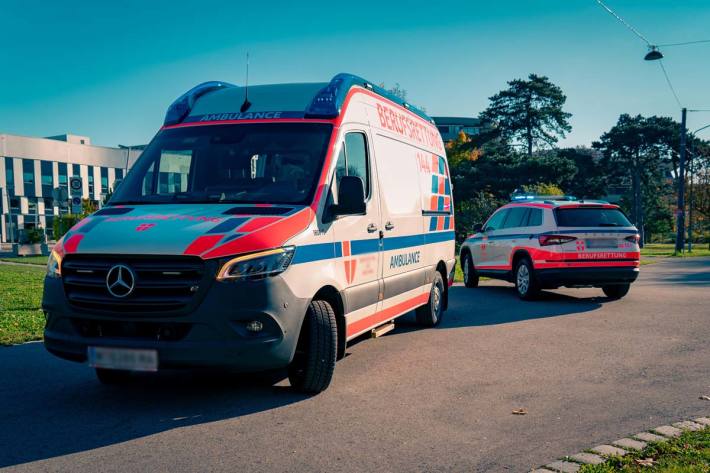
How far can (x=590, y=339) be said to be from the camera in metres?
8.50

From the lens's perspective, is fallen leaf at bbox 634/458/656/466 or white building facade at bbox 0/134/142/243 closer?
fallen leaf at bbox 634/458/656/466

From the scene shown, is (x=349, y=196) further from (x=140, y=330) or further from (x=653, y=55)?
(x=653, y=55)

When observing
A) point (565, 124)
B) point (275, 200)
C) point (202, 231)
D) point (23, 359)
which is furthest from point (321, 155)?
point (565, 124)

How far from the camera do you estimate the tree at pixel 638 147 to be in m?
63.8

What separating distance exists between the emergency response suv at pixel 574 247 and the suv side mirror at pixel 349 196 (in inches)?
269

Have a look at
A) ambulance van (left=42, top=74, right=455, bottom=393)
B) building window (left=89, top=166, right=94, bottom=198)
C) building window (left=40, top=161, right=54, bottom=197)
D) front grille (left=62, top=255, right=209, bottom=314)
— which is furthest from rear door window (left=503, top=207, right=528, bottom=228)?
building window (left=89, top=166, right=94, bottom=198)

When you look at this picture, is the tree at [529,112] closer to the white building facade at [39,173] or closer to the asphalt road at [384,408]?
the white building facade at [39,173]

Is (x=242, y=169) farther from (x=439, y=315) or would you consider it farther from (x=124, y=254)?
(x=439, y=315)

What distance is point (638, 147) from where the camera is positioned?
2589 inches

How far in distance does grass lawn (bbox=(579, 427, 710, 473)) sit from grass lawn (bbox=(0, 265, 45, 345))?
6786 millimetres

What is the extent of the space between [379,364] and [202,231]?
→ 106 inches

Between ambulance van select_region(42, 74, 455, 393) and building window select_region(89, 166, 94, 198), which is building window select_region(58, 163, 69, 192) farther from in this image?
ambulance van select_region(42, 74, 455, 393)

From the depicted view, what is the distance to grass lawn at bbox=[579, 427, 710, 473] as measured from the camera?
397 centimetres

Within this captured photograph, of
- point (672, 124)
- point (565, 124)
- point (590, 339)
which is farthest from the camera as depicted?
point (672, 124)
